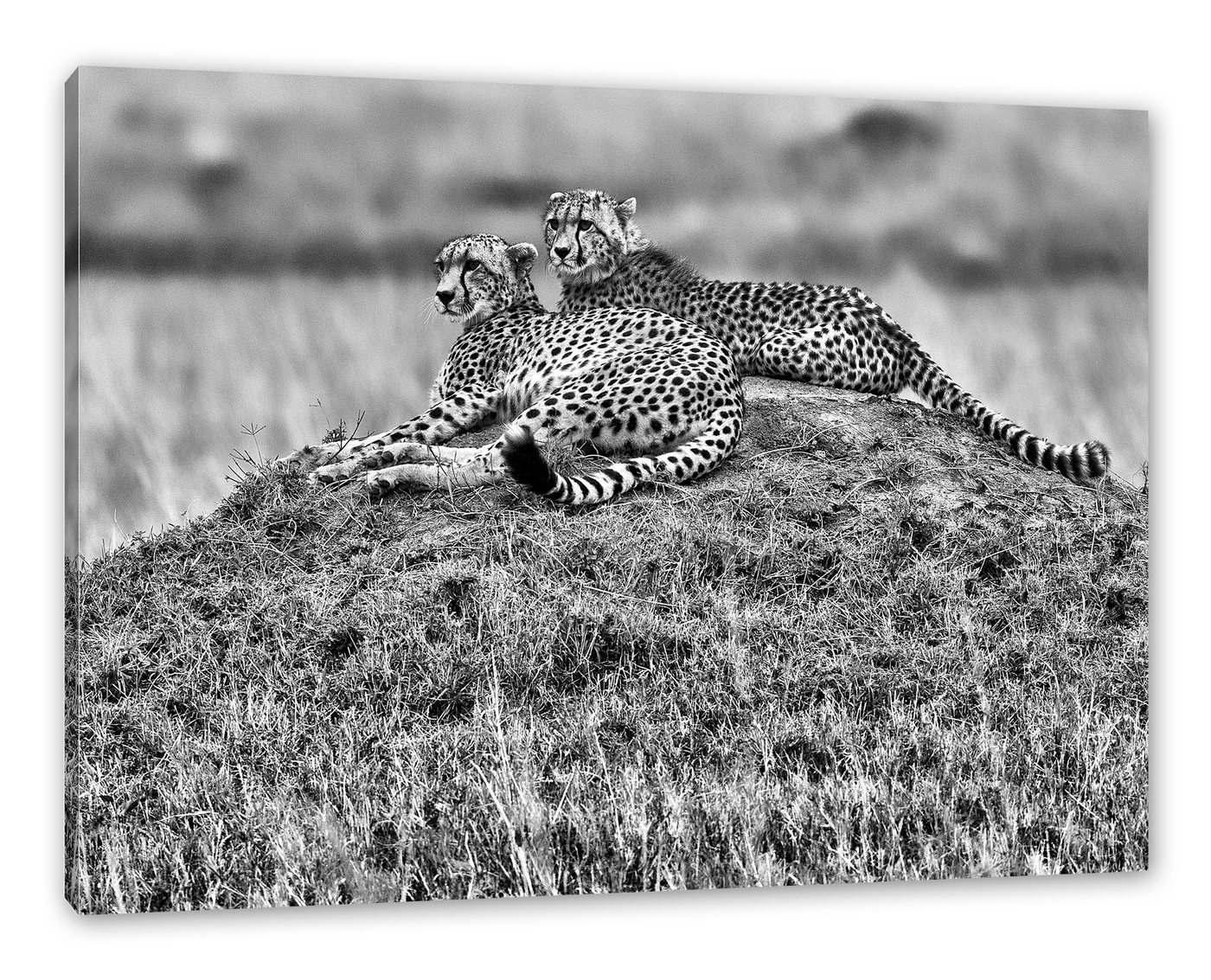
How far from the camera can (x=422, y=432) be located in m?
5.07

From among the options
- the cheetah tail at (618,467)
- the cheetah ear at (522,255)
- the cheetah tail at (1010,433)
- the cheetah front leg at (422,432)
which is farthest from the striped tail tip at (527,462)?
the cheetah tail at (1010,433)

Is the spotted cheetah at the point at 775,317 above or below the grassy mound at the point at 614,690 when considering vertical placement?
above

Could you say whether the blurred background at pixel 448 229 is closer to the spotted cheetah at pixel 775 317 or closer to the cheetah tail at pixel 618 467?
the spotted cheetah at pixel 775 317

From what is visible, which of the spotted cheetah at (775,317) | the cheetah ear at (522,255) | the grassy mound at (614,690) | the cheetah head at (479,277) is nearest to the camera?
the grassy mound at (614,690)

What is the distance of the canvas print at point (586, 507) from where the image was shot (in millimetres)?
3914

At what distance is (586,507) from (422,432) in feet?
2.26

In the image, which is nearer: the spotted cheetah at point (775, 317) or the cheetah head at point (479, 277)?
the cheetah head at point (479, 277)

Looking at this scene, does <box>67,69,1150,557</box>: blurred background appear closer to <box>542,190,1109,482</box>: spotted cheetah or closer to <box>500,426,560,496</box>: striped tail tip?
<box>542,190,1109,482</box>: spotted cheetah

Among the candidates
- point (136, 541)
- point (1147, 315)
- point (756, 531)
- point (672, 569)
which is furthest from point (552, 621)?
point (1147, 315)

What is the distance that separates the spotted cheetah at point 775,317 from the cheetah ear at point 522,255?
0.06m

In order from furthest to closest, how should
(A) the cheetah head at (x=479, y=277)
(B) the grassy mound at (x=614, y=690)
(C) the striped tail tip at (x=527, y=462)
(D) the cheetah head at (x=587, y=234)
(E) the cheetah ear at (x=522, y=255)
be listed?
(E) the cheetah ear at (x=522, y=255), (A) the cheetah head at (x=479, y=277), (D) the cheetah head at (x=587, y=234), (C) the striped tail tip at (x=527, y=462), (B) the grassy mound at (x=614, y=690)

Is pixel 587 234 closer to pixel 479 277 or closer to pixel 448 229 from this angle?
pixel 479 277

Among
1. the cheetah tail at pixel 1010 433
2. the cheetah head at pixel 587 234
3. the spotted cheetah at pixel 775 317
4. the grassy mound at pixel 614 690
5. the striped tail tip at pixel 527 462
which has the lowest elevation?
the grassy mound at pixel 614 690

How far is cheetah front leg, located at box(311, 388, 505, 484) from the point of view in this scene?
4832 mm
